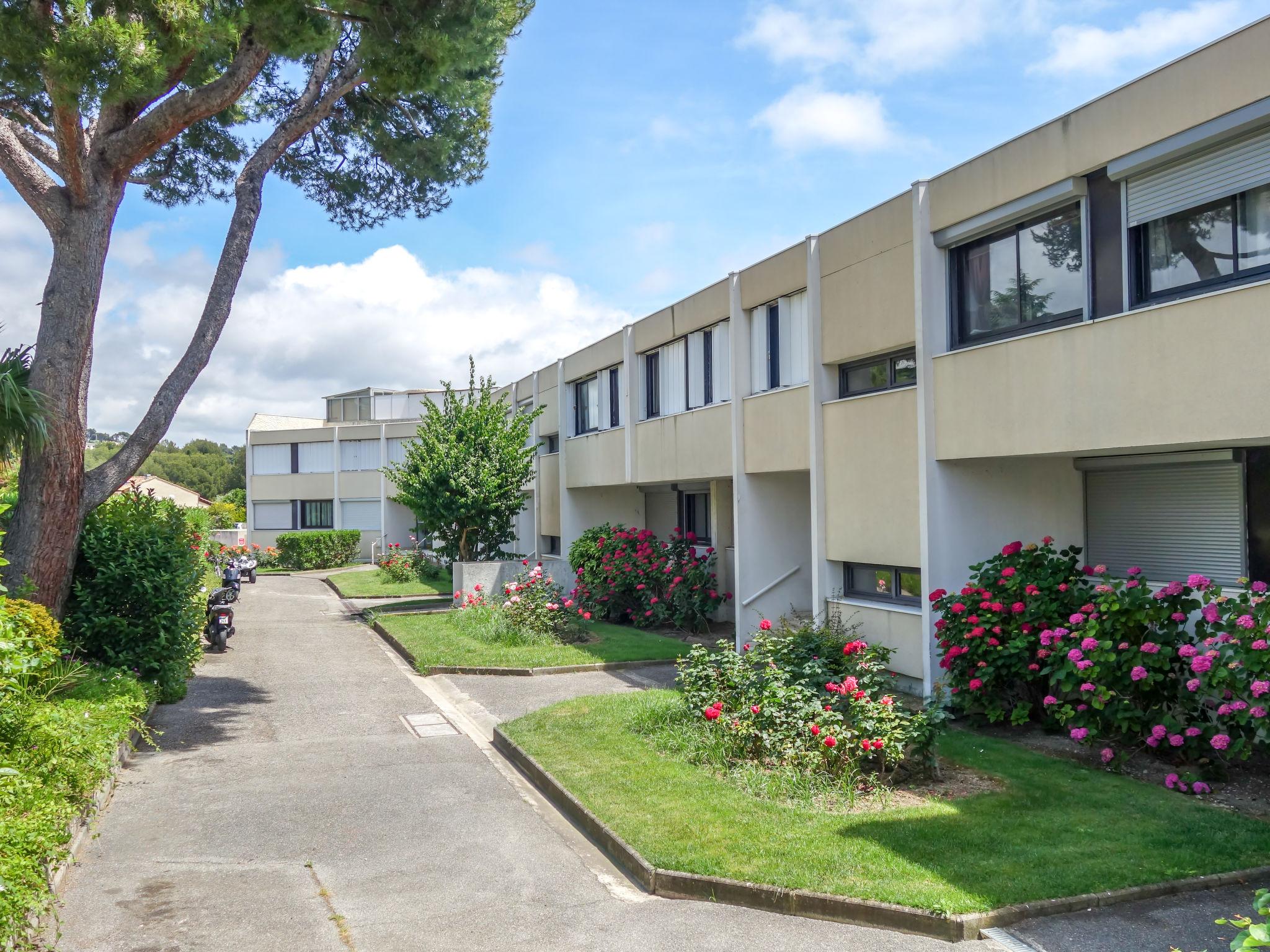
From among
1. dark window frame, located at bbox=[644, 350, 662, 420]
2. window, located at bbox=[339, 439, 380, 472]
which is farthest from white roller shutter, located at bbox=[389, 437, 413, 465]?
dark window frame, located at bbox=[644, 350, 662, 420]

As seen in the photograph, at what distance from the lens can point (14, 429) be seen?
10867 mm

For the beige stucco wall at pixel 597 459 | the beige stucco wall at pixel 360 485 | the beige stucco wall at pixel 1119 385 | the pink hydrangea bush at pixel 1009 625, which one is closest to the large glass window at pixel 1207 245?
the beige stucco wall at pixel 1119 385

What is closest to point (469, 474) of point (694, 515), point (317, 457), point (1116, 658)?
point (694, 515)

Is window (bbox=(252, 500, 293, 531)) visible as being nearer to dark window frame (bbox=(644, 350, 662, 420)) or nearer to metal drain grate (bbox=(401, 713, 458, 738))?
dark window frame (bbox=(644, 350, 662, 420))

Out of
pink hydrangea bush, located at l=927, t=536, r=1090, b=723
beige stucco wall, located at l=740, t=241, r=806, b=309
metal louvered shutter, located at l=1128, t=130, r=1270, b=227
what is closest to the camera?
metal louvered shutter, located at l=1128, t=130, r=1270, b=227

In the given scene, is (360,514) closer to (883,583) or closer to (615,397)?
(615,397)

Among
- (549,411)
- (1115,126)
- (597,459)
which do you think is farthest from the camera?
(549,411)

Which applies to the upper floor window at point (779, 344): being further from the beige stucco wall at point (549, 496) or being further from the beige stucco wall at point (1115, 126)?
the beige stucco wall at point (549, 496)

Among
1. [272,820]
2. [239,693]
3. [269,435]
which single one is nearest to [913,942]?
[272,820]

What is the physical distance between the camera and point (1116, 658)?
8258 millimetres

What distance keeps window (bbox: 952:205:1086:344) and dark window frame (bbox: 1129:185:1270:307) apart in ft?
1.75

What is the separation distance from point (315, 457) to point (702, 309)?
34.5 meters

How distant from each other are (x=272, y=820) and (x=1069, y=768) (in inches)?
265

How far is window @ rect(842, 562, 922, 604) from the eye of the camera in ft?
39.1
